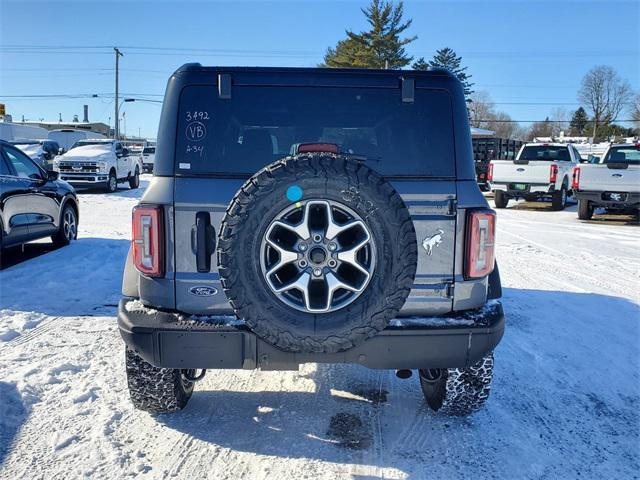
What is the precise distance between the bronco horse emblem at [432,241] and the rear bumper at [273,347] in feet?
1.29

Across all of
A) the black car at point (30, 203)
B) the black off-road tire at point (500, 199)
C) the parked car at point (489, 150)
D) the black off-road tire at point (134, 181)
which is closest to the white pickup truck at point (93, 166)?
the black off-road tire at point (134, 181)

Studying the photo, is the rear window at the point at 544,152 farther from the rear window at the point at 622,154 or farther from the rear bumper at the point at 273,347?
the rear bumper at the point at 273,347

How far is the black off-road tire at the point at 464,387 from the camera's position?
130 inches

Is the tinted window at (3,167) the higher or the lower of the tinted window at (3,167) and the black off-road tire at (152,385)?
the higher

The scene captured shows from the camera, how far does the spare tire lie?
8.43 feet

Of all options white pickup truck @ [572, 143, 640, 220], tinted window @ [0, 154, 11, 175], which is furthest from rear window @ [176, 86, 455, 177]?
white pickup truck @ [572, 143, 640, 220]

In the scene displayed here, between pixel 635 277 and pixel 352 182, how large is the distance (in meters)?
6.56

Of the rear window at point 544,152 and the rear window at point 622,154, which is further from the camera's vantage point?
the rear window at point 544,152

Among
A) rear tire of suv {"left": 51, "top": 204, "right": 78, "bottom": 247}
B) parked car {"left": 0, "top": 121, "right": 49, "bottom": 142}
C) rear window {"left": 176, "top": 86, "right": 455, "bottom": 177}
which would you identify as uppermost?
parked car {"left": 0, "top": 121, "right": 49, "bottom": 142}

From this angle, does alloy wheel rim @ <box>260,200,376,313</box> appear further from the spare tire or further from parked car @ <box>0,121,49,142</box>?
parked car @ <box>0,121,49,142</box>

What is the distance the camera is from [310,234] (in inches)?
103

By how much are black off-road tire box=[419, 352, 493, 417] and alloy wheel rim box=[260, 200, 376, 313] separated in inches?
43.8

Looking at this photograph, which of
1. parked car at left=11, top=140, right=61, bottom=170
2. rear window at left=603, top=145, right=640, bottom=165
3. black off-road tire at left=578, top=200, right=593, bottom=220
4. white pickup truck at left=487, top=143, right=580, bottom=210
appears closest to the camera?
black off-road tire at left=578, top=200, right=593, bottom=220

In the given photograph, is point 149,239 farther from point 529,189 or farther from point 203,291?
point 529,189
